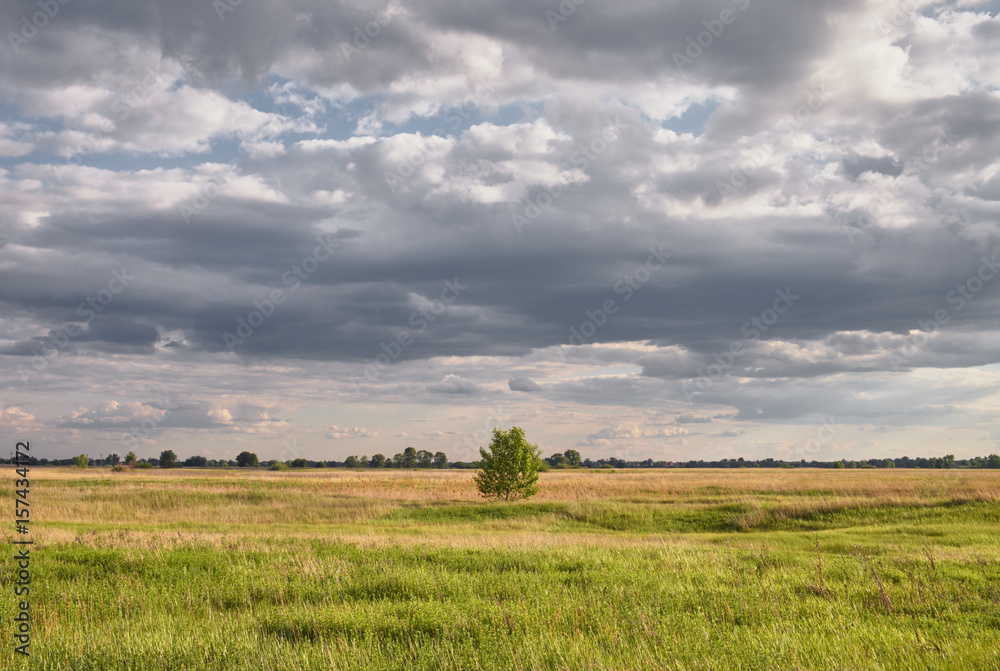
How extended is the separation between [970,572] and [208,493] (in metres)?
53.1

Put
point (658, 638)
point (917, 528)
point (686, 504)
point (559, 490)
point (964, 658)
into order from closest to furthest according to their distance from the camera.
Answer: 1. point (964, 658)
2. point (658, 638)
3. point (917, 528)
4. point (686, 504)
5. point (559, 490)

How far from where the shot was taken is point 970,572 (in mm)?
14641

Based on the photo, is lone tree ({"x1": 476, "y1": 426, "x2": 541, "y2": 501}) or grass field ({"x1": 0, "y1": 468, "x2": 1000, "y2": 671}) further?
lone tree ({"x1": 476, "y1": 426, "x2": 541, "y2": 501})

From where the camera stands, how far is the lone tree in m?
48.6

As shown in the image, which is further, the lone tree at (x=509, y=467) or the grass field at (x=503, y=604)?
the lone tree at (x=509, y=467)

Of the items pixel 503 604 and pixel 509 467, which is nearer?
pixel 503 604

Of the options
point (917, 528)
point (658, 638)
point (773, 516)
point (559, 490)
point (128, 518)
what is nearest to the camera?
point (658, 638)

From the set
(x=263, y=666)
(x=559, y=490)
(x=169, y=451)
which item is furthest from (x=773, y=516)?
(x=169, y=451)

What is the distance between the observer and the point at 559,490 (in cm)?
5941

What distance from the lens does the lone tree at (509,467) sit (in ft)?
159

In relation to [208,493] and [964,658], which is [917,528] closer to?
[964,658]

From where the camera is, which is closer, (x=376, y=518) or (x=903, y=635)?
(x=903, y=635)

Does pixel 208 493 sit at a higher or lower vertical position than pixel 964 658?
lower

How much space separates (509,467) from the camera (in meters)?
48.7
